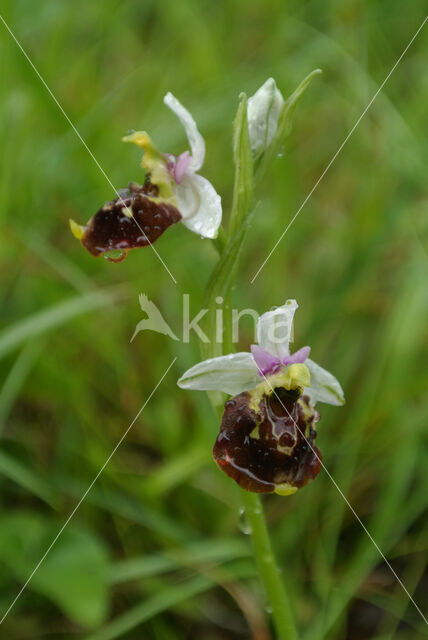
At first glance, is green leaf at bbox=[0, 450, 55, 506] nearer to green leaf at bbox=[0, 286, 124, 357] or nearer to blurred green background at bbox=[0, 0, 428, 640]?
blurred green background at bbox=[0, 0, 428, 640]

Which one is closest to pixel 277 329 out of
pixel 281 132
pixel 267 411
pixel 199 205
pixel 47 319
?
pixel 267 411

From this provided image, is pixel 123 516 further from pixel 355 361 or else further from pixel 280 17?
pixel 280 17

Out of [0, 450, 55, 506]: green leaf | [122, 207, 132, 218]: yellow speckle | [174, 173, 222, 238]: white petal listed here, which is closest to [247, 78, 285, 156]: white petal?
[174, 173, 222, 238]: white petal

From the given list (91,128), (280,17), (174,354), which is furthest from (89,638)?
(280,17)

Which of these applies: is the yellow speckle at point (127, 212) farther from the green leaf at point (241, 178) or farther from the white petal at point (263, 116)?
the white petal at point (263, 116)

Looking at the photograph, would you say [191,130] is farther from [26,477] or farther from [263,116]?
[26,477]

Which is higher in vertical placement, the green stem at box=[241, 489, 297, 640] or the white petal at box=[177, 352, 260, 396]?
the white petal at box=[177, 352, 260, 396]
